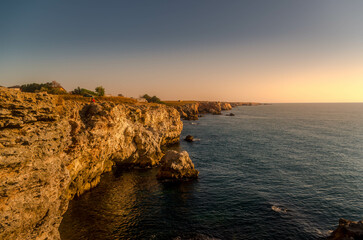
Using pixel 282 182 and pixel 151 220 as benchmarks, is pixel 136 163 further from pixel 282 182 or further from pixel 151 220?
pixel 282 182

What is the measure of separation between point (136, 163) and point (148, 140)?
615cm

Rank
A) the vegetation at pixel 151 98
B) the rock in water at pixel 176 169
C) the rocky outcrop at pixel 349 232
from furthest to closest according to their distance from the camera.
Answer: the vegetation at pixel 151 98, the rock in water at pixel 176 169, the rocky outcrop at pixel 349 232

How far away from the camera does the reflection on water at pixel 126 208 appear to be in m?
21.4

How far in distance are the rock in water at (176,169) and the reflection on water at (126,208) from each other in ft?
6.00

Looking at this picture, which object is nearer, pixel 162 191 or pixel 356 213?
pixel 356 213

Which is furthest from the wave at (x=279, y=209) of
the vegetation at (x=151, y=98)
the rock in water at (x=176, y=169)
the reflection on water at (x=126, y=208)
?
the vegetation at (x=151, y=98)

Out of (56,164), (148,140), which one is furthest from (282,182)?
(56,164)

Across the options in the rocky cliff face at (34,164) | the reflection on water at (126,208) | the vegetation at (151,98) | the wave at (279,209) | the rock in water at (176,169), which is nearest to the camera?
the rocky cliff face at (34,164)

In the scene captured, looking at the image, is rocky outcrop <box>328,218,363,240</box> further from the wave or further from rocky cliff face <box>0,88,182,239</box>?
rocky cliff face <box>0,88,182,239</box>

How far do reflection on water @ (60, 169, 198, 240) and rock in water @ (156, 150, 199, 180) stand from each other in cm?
183

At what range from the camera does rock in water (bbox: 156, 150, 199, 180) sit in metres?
36.2

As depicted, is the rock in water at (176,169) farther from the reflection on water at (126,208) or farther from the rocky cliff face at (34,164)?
the rocky cliff face at (34,164)

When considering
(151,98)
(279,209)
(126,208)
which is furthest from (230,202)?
(151,98)

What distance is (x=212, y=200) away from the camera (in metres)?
29.1
